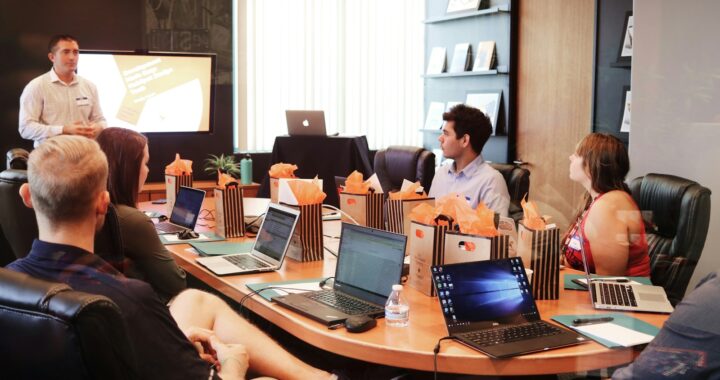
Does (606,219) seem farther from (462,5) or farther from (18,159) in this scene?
(462,5)

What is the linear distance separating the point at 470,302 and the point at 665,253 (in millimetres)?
1333

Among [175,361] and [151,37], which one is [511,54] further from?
[175,361]

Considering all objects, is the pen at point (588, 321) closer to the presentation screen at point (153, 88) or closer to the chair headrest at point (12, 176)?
the chair headrest at point (12, 176)

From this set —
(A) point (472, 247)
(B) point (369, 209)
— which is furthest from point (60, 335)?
(B) point (369, 209)

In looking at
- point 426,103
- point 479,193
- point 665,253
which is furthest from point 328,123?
point 665,253

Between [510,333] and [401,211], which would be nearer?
[510,333]

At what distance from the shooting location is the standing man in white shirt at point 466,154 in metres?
3.98

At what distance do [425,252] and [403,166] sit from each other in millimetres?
2216

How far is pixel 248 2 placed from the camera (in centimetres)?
681

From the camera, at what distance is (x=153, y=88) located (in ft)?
20.2

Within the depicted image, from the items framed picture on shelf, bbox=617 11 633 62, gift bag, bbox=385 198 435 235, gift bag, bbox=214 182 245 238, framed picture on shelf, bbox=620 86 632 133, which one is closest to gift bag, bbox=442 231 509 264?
gift bag, bbox=385 198 435 235

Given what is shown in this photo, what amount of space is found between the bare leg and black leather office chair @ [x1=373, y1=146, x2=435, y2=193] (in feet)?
7.09

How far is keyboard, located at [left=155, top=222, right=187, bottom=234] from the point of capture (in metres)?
3.72

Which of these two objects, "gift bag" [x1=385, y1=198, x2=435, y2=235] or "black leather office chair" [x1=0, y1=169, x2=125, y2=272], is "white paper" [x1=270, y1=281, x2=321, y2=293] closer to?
"gift bag" [x1=385, y1=198, x2=435, y2=235]
